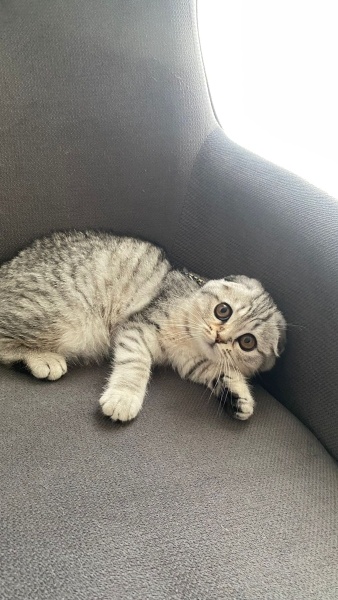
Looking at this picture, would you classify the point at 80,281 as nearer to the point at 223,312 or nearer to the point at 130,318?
the point at 130,318

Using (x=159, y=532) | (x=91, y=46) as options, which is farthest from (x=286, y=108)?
(x=159, y=532)

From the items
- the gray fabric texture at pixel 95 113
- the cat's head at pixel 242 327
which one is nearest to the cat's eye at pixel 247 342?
the cat's head at pixel 242 327

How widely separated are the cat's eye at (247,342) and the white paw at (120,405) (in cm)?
29

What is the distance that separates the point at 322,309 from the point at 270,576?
20.6 inches

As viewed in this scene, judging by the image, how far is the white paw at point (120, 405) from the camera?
0.99 metres

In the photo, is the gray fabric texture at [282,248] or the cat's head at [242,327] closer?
the gray fabric texture at [282,248]

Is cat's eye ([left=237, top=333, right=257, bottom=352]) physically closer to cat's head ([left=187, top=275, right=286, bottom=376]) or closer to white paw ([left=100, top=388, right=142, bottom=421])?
cat's head ([left=187, top=275, right=286, bottom=376])

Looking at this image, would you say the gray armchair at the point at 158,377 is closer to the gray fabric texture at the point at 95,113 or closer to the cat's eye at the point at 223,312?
the gray fabric texture at the point at 95,113

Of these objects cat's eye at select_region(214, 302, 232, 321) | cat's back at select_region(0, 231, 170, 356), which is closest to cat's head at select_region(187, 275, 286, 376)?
cat's eye at select_region(214, 302, 232, 321)

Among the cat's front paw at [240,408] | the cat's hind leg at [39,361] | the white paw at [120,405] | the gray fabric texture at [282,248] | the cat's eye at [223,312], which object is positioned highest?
the gray fabric texture at [282,248]

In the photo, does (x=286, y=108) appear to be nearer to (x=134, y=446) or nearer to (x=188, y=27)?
(x=188, y=27)

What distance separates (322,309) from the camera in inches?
41.7

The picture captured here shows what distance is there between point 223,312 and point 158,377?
0.72 ft

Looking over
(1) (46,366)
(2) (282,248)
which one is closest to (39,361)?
(1) (46,366)
